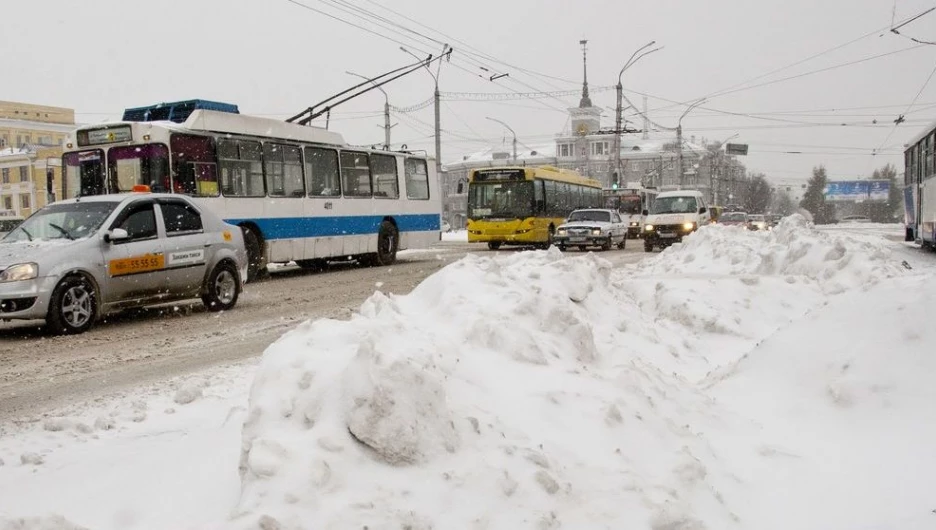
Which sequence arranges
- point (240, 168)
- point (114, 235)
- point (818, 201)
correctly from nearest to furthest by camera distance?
point (114, 235), point (240, 168), point (818, 201)

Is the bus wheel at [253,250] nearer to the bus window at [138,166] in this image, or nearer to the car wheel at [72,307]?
the bus window at [138,166]

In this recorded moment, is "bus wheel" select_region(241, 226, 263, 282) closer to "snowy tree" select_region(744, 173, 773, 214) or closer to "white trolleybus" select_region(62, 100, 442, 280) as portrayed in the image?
"white trolleybus" select_region(62, 100, 442, 280)

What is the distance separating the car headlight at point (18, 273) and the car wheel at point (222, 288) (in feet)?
9.13

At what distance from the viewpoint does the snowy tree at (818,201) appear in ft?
368

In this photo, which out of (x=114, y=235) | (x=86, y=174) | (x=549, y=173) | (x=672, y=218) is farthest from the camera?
(x=549, y=173)

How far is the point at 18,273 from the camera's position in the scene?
8945 mm

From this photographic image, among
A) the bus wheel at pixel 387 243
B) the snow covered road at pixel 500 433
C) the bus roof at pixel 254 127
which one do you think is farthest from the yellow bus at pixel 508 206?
the snow covered road at pixel 500 433

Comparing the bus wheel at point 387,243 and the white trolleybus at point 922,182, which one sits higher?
the white trolleybus at point 922,182

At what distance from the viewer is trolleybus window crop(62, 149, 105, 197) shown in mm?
14430

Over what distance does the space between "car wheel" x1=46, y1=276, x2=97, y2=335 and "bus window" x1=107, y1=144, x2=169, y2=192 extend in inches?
201

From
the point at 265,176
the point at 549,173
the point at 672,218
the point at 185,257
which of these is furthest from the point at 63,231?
the point at 549,173

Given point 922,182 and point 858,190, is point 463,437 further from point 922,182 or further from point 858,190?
point 858,190

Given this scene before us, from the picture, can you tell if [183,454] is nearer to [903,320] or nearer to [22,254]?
[903,320]

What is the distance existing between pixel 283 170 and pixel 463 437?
1460 centimetres
